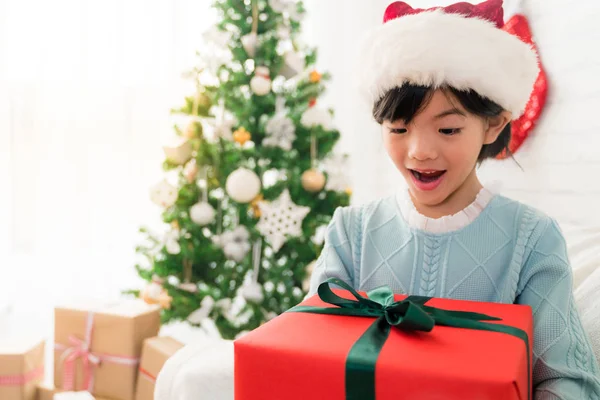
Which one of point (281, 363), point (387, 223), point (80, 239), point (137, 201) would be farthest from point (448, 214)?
point (80, 239)

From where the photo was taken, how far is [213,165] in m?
2.14

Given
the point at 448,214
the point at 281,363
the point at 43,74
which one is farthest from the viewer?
the point at 43,74

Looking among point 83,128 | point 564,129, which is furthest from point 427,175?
point 83,128

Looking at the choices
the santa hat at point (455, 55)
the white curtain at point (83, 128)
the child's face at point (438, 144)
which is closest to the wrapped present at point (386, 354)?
the child's face at point (438, 144)

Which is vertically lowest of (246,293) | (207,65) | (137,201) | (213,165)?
(246,293)

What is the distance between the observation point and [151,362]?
1.70 meters

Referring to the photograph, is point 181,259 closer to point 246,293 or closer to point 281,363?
point 246,293

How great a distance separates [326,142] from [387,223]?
1115 mm

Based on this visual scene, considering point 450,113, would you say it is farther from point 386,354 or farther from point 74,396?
point 74,396

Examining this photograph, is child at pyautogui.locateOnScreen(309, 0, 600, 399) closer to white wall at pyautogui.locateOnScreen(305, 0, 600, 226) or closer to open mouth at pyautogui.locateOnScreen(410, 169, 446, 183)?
open mouth at pyautogui.locateOnScreen(410, 169, 446, 183)

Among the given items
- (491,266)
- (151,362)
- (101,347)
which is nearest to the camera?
(491,266)

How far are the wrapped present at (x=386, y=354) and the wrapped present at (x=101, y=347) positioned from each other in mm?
1120

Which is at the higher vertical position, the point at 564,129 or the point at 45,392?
the point at 564,129

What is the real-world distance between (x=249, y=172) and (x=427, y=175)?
1.12 meters
